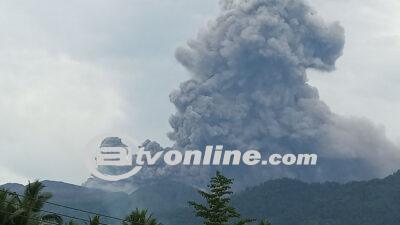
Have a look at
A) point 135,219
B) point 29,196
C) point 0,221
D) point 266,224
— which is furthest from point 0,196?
point 266,224

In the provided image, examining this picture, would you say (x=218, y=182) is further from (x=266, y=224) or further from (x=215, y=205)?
(x=266, y=224)

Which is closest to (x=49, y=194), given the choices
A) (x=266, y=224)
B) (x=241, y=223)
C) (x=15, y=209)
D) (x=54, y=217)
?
(x=54, y=217)

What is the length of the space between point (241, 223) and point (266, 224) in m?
23.9

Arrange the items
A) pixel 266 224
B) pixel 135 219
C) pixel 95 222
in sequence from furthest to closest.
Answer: pixel 266 224
pixel 135 219
pixel 95 222

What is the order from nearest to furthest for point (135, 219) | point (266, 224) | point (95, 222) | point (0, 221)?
point (0, 221) < point (95, 222) < point (135, 219) < point (266, 224)

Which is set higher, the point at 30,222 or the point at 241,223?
the point at 241,223

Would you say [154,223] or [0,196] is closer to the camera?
[0,196]

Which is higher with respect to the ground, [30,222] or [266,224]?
[266,224]

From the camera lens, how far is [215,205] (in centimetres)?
5525

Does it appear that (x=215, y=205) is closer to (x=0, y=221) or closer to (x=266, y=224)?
(x=0, y=221)

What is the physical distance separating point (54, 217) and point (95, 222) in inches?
136

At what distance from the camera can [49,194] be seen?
54969 mm

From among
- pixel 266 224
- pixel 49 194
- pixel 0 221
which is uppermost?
pixel 266 224

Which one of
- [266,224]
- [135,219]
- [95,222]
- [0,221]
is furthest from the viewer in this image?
[266,224]
